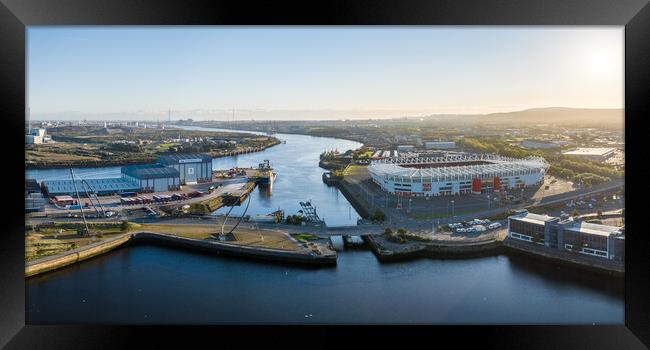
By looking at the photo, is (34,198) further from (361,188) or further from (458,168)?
(458,168)

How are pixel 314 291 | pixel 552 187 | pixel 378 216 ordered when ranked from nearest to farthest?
pixel 314 291
pixel 552 187
pixel 378 216

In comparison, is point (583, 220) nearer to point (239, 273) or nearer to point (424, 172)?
point (424, 172)

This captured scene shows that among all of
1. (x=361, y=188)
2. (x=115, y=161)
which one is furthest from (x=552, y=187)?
(x=115, y=161)

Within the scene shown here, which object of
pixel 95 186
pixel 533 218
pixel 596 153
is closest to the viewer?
pixel 533 218

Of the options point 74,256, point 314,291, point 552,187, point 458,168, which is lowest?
point 314,291

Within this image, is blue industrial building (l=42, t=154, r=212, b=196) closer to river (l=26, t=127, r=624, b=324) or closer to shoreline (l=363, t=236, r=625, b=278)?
river (l=26, t=127, r=624, b=324)

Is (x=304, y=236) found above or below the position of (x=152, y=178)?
below

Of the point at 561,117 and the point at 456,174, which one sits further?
the point at 456,174
